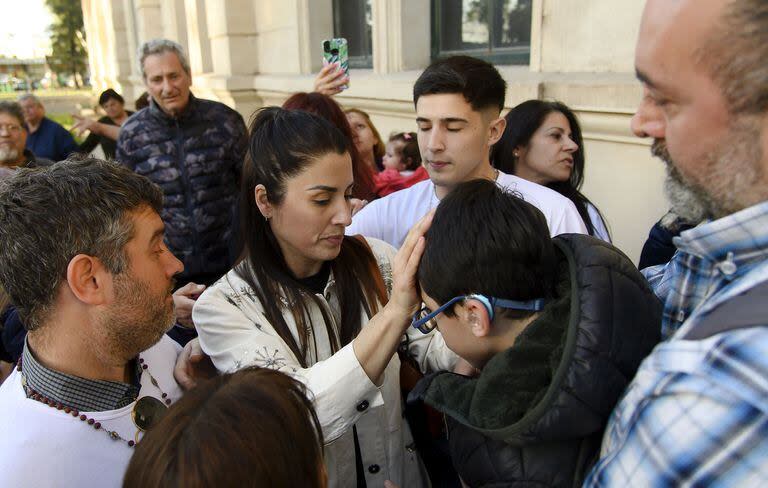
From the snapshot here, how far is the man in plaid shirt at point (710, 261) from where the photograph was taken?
633mm

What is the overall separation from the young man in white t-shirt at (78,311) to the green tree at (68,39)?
4634 centimetres

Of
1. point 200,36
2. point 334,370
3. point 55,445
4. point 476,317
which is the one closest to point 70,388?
point 55,445

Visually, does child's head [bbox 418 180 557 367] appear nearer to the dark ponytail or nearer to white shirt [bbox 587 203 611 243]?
the dark ponytail

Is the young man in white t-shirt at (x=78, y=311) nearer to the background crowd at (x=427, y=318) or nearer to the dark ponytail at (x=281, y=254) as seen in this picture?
the background crowd at (x=427, y=318)

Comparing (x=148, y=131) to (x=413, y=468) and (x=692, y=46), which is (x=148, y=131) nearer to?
(x=413, y=468)

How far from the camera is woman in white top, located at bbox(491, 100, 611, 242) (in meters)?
2.83

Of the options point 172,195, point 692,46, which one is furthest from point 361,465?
point 172,195

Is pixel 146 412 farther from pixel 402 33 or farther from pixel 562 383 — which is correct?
pixel 402 33

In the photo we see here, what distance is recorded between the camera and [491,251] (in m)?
1.13

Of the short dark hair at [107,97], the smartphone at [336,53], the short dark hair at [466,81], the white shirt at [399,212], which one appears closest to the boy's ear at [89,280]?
the white shirt at [399,212]

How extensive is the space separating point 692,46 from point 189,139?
3.12 metres

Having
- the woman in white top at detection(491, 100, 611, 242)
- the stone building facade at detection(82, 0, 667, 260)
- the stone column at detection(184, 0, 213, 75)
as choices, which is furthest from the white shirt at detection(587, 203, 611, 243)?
the stone column at detection(184, 0, 213, 75)

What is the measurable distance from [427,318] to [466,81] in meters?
1.30

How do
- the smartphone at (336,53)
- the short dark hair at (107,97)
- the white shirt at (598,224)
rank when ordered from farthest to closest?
the short dark hair at (107,97) → the smartphone at (336,53) → the white shirt at (598,224)
